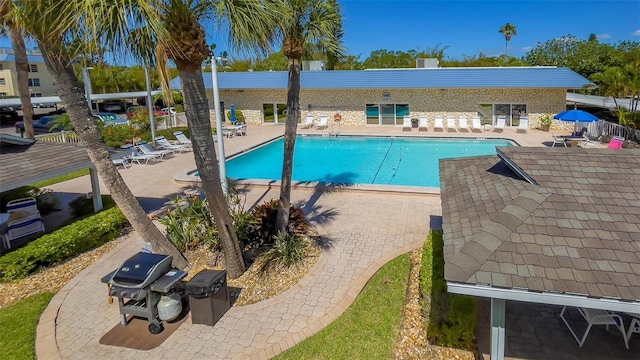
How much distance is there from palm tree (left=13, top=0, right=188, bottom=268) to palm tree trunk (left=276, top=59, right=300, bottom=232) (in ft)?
8.56

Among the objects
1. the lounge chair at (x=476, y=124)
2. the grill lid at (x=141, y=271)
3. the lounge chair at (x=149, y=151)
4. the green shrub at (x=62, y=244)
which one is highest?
the lounge chair at (x=476, y=124)

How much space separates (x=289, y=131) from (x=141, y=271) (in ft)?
15.6

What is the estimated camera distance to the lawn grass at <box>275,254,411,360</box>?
6.71 metres

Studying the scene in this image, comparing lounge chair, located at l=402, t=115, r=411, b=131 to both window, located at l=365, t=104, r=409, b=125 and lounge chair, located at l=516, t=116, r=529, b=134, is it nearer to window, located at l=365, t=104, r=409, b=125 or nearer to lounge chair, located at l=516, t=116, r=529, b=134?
window, located at l=365, t=104, r=409, b=125

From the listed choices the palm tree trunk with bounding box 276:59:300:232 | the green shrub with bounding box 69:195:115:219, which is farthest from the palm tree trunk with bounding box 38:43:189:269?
the green shrub with bounding box 69:195:115:219

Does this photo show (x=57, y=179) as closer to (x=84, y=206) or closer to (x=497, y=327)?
(x=84, y=206)

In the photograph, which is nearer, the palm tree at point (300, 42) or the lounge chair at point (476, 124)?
the palm tree at point (300, 42)

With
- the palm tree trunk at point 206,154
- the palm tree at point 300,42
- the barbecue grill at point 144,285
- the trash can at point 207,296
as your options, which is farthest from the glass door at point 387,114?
the barbecue grill at point 144,285

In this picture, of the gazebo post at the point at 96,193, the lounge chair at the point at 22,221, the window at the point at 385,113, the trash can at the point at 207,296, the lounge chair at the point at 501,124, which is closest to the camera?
the trash can at the point at 207,296

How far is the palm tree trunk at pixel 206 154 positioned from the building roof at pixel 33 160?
529cm

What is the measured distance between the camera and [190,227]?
10.5m

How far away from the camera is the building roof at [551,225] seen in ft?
15.6

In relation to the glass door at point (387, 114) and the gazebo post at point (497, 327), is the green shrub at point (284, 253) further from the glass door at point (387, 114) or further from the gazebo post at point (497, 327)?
the glass door at point (387, 114)

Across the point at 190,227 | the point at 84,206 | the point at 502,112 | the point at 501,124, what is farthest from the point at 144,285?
the point at 502,112
